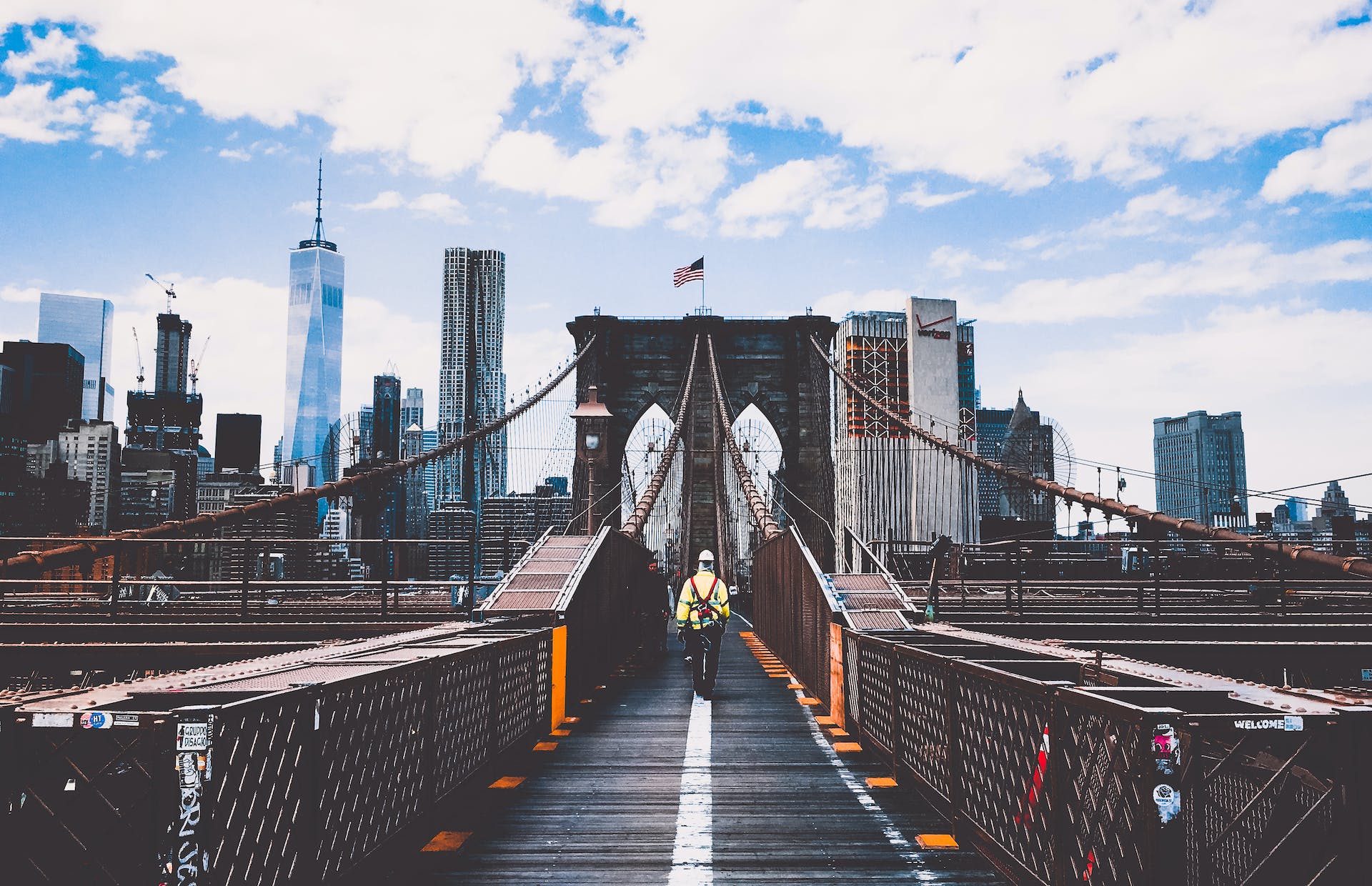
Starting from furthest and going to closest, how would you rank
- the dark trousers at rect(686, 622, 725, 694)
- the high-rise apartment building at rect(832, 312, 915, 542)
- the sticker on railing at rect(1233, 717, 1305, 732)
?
the high-rise apartment building at rect(832, 312, 915, 542), the dark trousers at rect(686, 622, 725, 694), the sticker on railing at rect(1233, 717, 1305, 732)

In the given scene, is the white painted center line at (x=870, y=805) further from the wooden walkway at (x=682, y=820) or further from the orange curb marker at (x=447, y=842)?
the orange curb marker at (x=447, y=842)

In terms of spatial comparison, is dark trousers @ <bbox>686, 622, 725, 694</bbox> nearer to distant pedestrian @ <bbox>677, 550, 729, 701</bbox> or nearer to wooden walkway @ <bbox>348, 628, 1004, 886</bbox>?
distant pedestrian @ <bbox>677, 550, 729, 701</bbox>

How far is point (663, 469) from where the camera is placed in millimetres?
30109

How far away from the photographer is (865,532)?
116 metres

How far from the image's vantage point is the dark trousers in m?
11.4

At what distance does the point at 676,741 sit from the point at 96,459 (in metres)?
177

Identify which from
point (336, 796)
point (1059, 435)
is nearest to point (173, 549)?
point (336, 796)

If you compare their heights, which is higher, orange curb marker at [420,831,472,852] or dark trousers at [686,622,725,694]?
dark trousers at [686,622,725,694]

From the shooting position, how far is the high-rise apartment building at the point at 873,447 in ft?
377

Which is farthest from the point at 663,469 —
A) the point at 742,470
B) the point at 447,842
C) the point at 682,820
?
the point at 447,842

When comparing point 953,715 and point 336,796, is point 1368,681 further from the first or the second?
point 336,796

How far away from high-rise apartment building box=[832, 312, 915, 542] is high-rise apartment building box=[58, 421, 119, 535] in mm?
109981

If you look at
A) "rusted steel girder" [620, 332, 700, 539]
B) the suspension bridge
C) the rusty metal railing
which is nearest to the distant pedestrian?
the suspension bridge

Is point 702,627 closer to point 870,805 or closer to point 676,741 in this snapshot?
point 676,741
